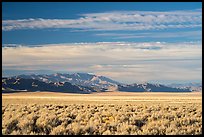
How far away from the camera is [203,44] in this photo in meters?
8.85

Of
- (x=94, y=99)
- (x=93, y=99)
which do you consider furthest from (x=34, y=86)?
(x=93, y=99)

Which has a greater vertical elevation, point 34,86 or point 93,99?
point 34,86

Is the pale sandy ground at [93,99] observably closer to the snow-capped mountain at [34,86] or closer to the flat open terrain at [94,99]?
the flat open terrain at [94,99]

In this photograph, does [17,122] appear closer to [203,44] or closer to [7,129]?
[7,129]

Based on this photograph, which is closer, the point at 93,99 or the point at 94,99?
the point at 93,99

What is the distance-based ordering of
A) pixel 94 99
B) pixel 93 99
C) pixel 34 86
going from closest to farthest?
pixel 93 99, pixel 94 99, pixel 34 86

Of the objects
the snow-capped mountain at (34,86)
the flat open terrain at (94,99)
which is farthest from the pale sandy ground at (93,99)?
the snow-capped mountain at (34,86)

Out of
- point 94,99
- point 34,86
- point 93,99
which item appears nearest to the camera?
point 93,99

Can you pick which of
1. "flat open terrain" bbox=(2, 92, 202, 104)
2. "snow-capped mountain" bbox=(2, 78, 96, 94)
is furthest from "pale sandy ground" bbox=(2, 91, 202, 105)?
"snow-capped mountain" bbox=(2, 78, 96, 94)

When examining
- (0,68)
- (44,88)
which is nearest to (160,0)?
(0,68)

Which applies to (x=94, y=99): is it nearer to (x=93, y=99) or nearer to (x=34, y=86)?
(x=93, y=99)

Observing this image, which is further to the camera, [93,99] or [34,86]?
[34,86]

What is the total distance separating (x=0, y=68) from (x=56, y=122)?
31.6ft

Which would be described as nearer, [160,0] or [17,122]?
[160,0]
